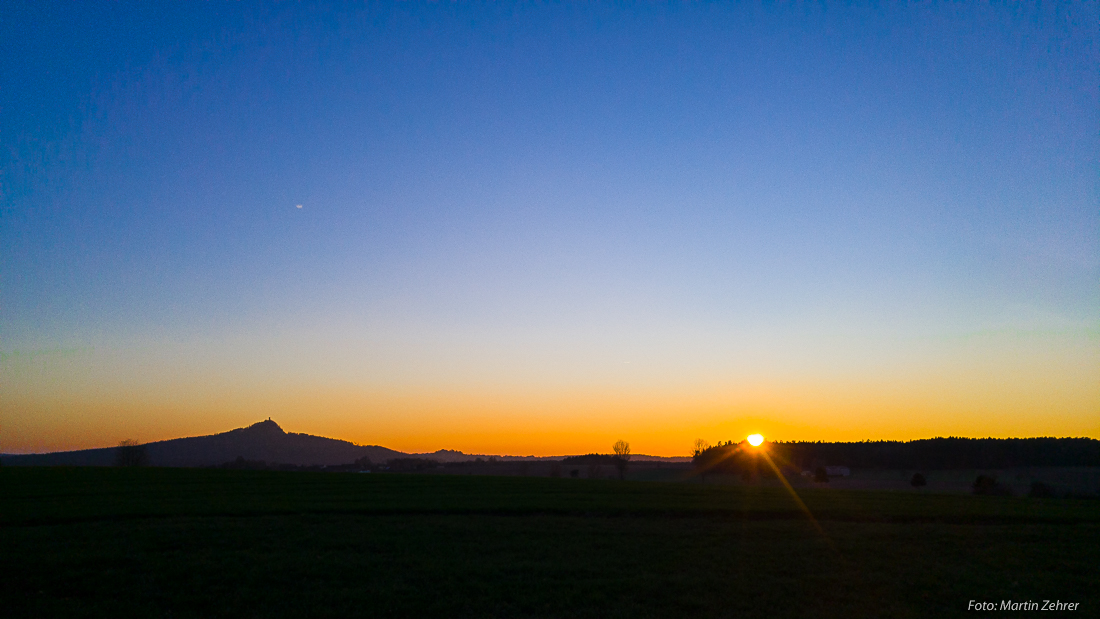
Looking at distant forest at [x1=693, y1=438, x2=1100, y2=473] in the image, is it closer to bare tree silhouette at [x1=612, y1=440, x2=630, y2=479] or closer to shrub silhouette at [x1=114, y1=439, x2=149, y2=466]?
bare tree silhouette at [x1=612, y1=440, x2=630, y2=479]

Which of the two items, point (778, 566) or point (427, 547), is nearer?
point (778, 566)

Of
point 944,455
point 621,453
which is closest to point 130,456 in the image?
point 621,453

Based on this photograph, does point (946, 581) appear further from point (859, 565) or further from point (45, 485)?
point (45, 485)

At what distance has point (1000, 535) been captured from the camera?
2567 centimetres

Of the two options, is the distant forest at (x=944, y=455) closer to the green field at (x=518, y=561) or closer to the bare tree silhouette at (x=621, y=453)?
the bare tree silhouette at (x=621, y=453)

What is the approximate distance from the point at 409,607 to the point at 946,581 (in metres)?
15.6

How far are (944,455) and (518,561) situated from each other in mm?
161072

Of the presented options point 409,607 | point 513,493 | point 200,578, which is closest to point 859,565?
point 409,607

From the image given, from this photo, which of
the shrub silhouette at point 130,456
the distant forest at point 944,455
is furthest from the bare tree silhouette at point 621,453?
the shrub silhouette at point 130,456

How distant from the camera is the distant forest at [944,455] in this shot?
13312cm

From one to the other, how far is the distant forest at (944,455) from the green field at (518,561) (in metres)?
119

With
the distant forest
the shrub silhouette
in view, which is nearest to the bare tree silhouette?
the distant forest

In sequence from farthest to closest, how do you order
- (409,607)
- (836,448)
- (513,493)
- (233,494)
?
(836,448), (513,493), (233,494), (409,607)

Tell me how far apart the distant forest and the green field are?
119 meters
